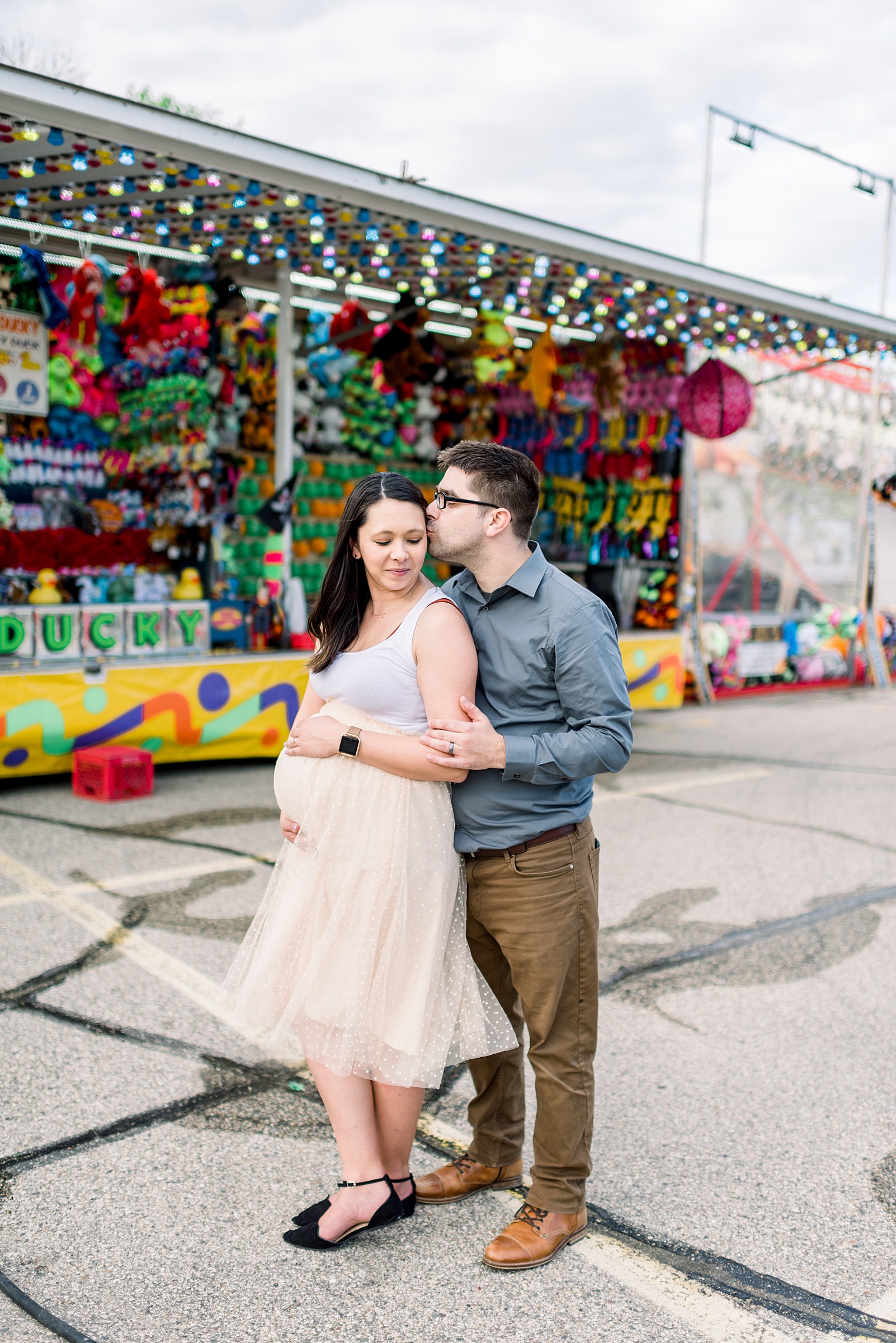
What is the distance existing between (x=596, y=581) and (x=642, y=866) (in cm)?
565

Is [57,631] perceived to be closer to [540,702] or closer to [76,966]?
[76,966]

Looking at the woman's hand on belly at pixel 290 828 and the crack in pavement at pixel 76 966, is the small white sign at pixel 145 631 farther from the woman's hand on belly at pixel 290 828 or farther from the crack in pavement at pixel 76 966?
the woman's hand on belly at pixel 290 828

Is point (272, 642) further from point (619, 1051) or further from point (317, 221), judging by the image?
point (619, 1051)

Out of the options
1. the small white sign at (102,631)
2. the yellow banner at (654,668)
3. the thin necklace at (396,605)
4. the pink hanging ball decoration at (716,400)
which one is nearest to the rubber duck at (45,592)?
the small white sign at (102,631)

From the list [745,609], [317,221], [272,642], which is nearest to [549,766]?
[317,221]

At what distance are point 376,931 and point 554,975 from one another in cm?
39

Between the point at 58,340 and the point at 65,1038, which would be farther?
the point at 58,340

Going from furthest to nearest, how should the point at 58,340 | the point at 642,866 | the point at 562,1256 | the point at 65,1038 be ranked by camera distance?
1. the point at 58,340
2. the point at 642,866
3. the point at 65,1038
4. the point at 562,1256

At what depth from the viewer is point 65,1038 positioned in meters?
3.29

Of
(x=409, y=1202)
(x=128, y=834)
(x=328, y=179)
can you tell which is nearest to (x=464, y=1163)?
(x=409, y=1202)

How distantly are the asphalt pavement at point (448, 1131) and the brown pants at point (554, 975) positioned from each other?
0.24 metres

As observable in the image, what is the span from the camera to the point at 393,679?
2.30 m

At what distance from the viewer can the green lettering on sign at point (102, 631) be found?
6.88 m

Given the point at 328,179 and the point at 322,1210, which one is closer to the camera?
the point at 322,1210
